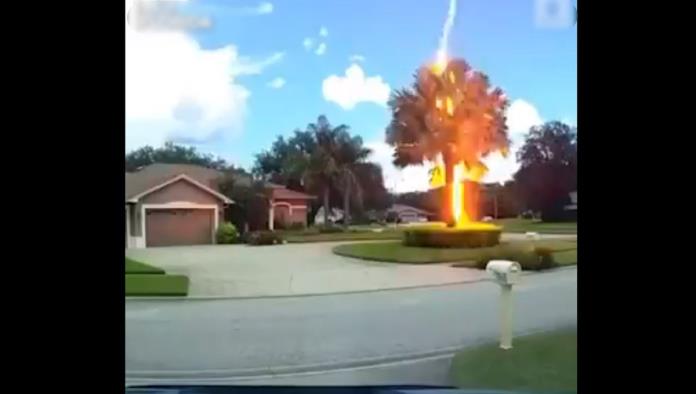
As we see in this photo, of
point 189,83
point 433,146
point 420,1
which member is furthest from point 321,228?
point 420,1

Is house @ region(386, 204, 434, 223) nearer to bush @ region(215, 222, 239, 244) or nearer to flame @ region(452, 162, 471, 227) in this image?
flame @ region(452, 162, 471, 227)

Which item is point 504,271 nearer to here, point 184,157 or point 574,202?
A: point 574,202

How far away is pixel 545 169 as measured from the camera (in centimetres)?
230

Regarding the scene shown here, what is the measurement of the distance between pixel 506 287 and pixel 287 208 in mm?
811

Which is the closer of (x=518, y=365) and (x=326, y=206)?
(x=518, y=365)

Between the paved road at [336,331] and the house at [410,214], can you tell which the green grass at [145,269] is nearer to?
the paved road at [336,331]

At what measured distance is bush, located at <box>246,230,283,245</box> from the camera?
252 centimetres

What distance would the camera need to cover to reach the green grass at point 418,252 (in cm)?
250

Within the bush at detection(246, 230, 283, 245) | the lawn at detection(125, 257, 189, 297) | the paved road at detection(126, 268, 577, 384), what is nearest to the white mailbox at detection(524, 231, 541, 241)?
the paved road at detection(126, 268, 577, 384)

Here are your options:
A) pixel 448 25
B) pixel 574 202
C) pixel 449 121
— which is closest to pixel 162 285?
pixel 449 121

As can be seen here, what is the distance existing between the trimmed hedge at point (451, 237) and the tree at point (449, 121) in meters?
0.05

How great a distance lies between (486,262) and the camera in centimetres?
250
